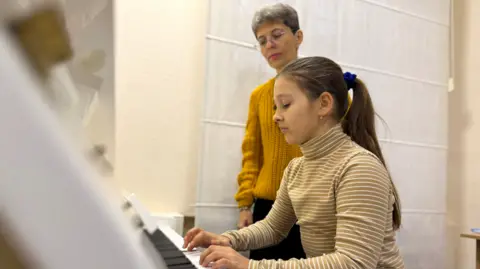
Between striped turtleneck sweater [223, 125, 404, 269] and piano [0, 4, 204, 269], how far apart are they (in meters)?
0.51

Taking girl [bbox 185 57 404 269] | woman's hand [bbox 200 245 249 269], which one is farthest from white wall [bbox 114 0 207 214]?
woman's hand [bbox 200 245 249 269]

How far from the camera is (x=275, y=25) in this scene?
139 cm

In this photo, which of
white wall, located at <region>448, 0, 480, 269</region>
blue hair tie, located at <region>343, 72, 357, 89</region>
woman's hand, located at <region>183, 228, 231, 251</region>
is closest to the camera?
woman's hand, located at <region>183, 228, 231, 251</region>

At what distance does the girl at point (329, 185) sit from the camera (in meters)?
0.70

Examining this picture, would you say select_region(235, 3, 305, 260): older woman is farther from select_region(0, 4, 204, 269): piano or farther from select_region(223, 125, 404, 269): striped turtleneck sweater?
select_region(0, 4, 204, 269): piano

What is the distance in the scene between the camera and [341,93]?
2.93ft

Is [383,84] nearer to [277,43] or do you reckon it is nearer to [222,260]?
[277,43]

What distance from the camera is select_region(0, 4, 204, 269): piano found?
0.44 ft

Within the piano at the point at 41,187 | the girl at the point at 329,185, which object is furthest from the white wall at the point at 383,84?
the piano at the point at 41,187

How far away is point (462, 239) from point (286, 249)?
140cm

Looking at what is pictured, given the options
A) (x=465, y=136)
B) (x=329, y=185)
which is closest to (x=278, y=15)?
(x=329, y=185)

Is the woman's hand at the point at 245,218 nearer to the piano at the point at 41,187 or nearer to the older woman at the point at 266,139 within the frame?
the older woman at the point at 266,139

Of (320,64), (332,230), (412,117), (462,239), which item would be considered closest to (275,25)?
(320,64)

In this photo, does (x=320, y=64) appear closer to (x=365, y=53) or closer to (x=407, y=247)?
(x=365, y=53)
